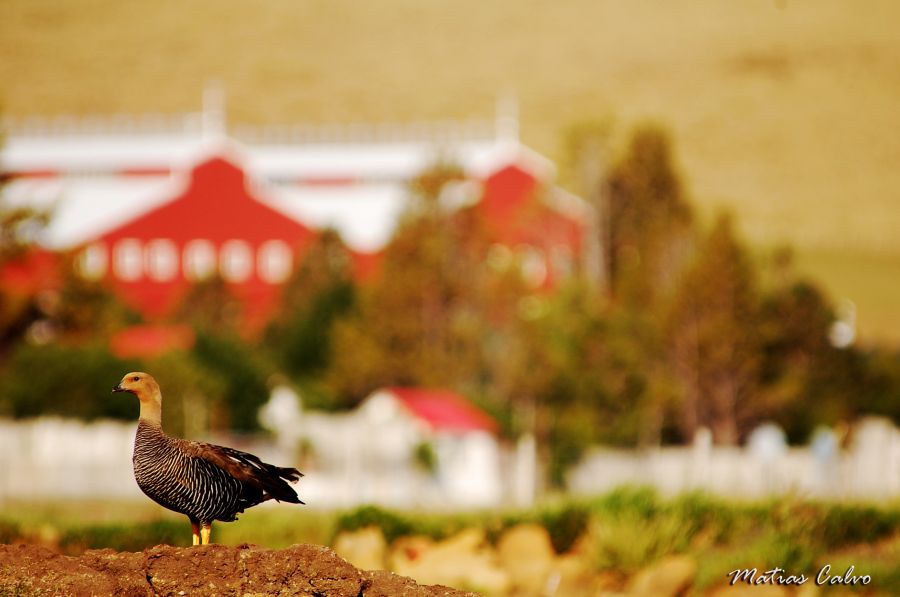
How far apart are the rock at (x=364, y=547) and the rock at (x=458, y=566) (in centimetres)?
19

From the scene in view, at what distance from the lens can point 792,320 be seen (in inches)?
1785

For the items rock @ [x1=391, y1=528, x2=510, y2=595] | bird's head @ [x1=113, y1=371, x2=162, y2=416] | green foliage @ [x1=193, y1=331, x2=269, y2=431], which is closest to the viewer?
bird's head @ [x1=113, y1=371, x2=162, y2=416]

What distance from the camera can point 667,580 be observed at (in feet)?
47.7

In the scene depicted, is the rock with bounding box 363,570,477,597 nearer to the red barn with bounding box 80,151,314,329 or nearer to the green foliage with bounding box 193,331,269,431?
the green foliage with bounding box 193,331,269,431

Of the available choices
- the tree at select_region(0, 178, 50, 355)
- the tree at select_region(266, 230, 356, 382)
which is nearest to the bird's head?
the tree at select_region(0, 178, 50, 355)

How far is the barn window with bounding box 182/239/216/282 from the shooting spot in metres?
68.5

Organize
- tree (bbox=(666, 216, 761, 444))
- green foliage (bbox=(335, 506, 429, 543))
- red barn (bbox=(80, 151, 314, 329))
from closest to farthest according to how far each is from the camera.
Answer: green foliage (bbox=(335, 506, 429, 543))
tree (bbox=(666, 216, 761, 444))
red barn (bbox=(80, 151, 314, 329))

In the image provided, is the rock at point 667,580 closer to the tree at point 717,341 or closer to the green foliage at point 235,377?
the green foliage at point 235,377

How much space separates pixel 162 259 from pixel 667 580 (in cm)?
5559

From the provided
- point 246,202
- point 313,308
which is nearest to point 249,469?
point 313,308

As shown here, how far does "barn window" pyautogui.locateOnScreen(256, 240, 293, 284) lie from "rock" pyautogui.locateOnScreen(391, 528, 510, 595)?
5184cm

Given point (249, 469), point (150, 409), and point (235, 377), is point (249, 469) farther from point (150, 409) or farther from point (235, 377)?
point (235, 377)

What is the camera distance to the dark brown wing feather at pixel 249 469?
355 inches

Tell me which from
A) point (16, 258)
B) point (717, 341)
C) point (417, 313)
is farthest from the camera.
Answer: point (417, 313)
